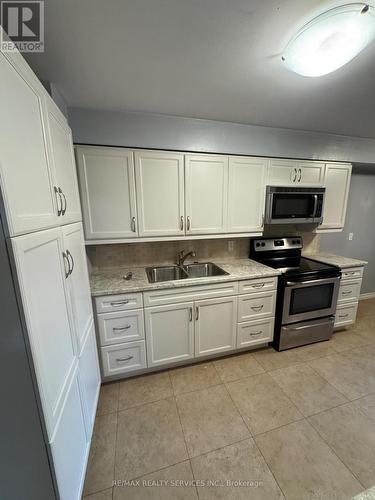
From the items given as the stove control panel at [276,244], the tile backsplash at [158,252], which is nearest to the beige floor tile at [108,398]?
the tile backsplash at [158,252]

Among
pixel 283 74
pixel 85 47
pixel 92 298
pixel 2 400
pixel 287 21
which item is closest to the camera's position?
pixel 2 400

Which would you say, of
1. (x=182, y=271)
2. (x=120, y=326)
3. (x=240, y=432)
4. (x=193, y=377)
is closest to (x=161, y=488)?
(x=240, y=432)

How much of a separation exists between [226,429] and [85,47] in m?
2.58

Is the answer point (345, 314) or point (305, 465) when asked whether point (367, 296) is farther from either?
point (305, 465)

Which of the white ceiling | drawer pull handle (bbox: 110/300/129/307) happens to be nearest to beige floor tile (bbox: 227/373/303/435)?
drawer pull handle (bbox: 110/300/129/307)

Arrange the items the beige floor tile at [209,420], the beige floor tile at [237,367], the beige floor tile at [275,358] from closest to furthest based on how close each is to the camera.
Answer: the beige floor tile at [209,420] → the beige floor tile at [237,367] → the beige floor tile at [275,358]

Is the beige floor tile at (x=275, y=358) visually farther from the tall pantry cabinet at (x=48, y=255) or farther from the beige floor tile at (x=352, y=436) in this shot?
the tall pantry cabinet at (x=48, y=255)

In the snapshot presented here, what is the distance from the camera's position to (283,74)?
1281 mm

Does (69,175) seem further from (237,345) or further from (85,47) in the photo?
(237,345)

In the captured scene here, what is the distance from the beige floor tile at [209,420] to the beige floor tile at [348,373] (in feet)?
3.44

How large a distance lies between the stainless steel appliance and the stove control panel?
0.02 metres

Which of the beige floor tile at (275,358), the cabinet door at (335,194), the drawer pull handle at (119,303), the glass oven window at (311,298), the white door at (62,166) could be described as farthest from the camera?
the cabinet door at (335,194)

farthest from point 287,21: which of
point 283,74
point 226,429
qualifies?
point 226,429

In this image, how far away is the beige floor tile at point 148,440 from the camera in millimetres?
1319
